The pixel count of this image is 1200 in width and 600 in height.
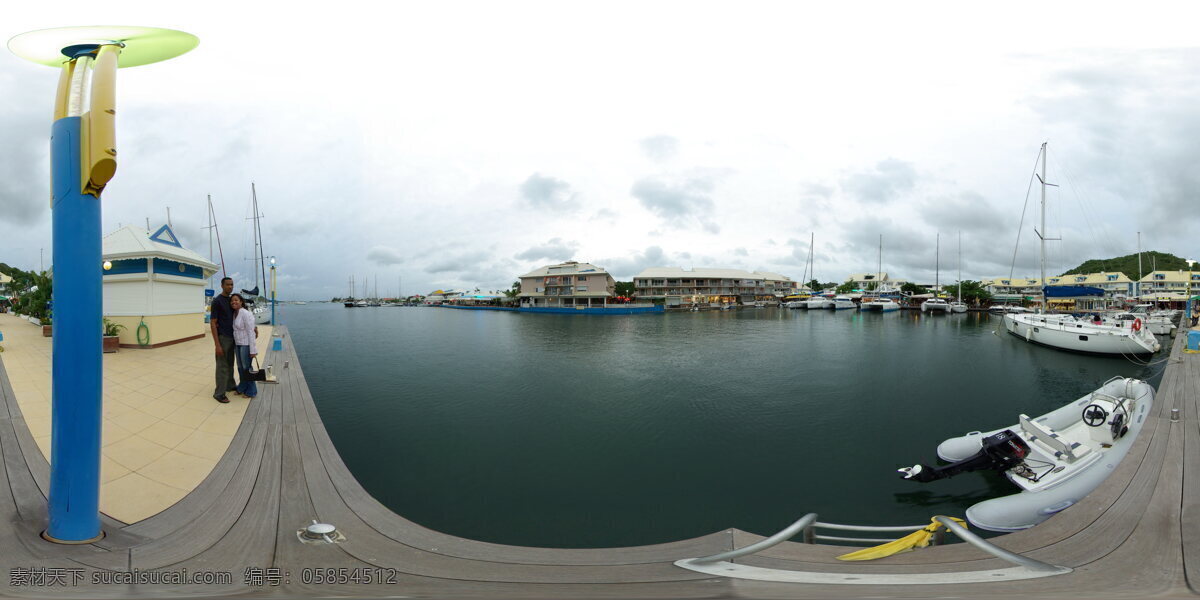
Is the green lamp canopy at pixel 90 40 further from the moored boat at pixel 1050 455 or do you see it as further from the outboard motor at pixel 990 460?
the outboard motor at pixel 990 460

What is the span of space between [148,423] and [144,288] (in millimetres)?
7724

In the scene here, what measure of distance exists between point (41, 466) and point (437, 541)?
145 inches

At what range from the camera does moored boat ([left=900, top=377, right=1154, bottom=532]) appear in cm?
506

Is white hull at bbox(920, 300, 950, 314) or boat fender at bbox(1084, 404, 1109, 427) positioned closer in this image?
boat fender at bbox(1084, 404, 1109, 427)

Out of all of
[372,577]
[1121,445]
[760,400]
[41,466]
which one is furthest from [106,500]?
[760,400]

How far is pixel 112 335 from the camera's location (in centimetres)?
940

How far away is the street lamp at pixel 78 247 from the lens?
2.49 m

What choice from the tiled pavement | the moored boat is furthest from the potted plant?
the moored boat

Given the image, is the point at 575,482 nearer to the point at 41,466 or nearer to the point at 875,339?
the point at 41,466

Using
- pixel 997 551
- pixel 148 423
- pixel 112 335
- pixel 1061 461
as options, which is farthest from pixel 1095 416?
pixel 112 335

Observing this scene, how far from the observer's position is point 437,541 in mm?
2885

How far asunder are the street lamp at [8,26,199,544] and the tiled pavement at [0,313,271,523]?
0.50 metres

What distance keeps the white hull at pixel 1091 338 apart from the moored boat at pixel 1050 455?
53.3ft

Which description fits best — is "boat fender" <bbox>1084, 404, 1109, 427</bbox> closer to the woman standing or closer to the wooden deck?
the wooden deck
